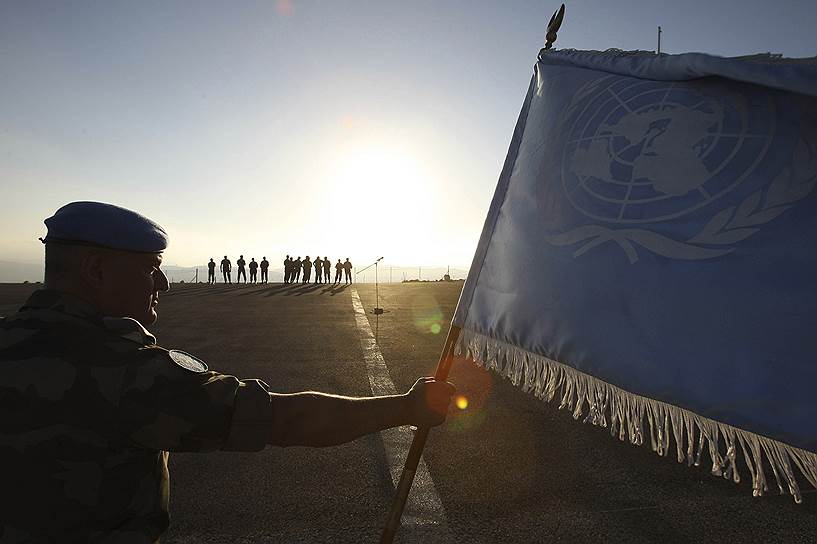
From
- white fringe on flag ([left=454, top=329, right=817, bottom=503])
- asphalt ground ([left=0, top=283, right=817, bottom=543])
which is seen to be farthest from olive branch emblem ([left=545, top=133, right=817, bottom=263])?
asphalt ground ([left=0, top=283, right=817, bottom=543])

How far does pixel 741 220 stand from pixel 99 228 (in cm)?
222

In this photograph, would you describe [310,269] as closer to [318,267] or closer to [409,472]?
[318,267]

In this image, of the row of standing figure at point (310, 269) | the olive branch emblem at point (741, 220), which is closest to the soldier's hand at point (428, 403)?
the olive branch emblem at point (741, 220)

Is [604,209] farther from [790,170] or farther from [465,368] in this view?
[465,368]

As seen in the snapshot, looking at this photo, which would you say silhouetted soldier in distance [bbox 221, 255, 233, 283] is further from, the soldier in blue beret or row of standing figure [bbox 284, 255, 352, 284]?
the soldier in blue beret

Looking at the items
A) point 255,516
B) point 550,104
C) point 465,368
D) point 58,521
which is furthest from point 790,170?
point 465,368

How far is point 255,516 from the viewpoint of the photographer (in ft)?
10.5

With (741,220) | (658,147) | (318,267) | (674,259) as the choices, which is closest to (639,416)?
(674,259)

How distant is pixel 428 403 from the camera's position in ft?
6.07

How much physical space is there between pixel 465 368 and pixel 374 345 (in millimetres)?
2673

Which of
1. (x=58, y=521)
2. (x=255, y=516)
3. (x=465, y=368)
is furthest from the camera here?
(x=465, y=368)

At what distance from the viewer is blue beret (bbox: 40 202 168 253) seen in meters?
1.57

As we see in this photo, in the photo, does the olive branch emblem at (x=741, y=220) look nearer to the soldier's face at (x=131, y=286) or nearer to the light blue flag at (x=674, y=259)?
the light blue flag at (x=674, y=259)

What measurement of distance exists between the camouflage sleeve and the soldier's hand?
→ 0.59 m
